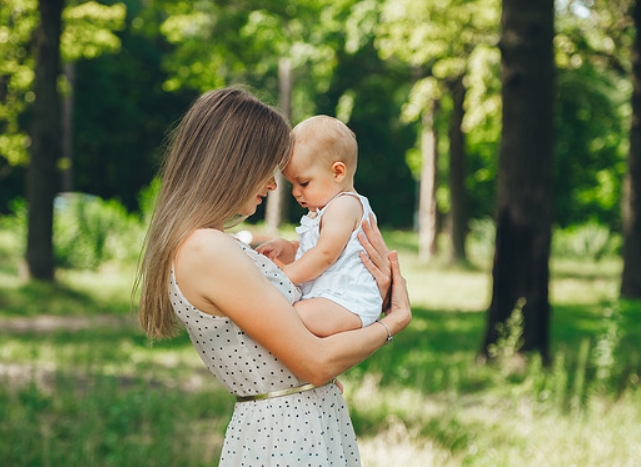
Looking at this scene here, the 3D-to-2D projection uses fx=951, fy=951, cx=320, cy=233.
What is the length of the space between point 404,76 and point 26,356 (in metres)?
14.5

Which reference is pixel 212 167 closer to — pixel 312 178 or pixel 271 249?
pixel 312 178

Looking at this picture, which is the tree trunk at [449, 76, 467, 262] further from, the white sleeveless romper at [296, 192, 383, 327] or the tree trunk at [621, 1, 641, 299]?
the white sleeveless romper at [296, 192, 383, 327]

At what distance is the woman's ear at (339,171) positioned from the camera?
2818 millimetres

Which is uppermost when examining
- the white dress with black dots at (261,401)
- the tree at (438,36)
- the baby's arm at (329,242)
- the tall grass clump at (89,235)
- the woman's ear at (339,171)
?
the tree at (438,36)

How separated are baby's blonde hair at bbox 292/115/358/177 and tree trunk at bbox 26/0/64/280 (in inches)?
481

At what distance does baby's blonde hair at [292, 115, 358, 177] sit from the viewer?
110 inches

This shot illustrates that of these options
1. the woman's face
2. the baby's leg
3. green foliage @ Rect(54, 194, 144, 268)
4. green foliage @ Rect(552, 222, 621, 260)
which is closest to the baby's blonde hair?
the woman's face

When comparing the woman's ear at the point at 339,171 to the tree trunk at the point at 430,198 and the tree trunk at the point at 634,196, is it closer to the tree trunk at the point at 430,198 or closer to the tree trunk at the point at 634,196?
the tree trunk at the point at 634,196

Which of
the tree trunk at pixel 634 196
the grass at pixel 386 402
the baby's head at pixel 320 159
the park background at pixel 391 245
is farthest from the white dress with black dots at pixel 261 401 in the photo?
the tree trunk at pixel 634 196

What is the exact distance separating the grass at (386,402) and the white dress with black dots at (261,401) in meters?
2.74

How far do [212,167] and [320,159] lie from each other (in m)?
0.44

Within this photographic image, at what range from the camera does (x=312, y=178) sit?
2.81 meters

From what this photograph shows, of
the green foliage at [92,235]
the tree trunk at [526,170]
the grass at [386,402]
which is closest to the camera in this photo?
the grass at [386,402]

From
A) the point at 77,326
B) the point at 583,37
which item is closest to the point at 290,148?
the point at 77,326
